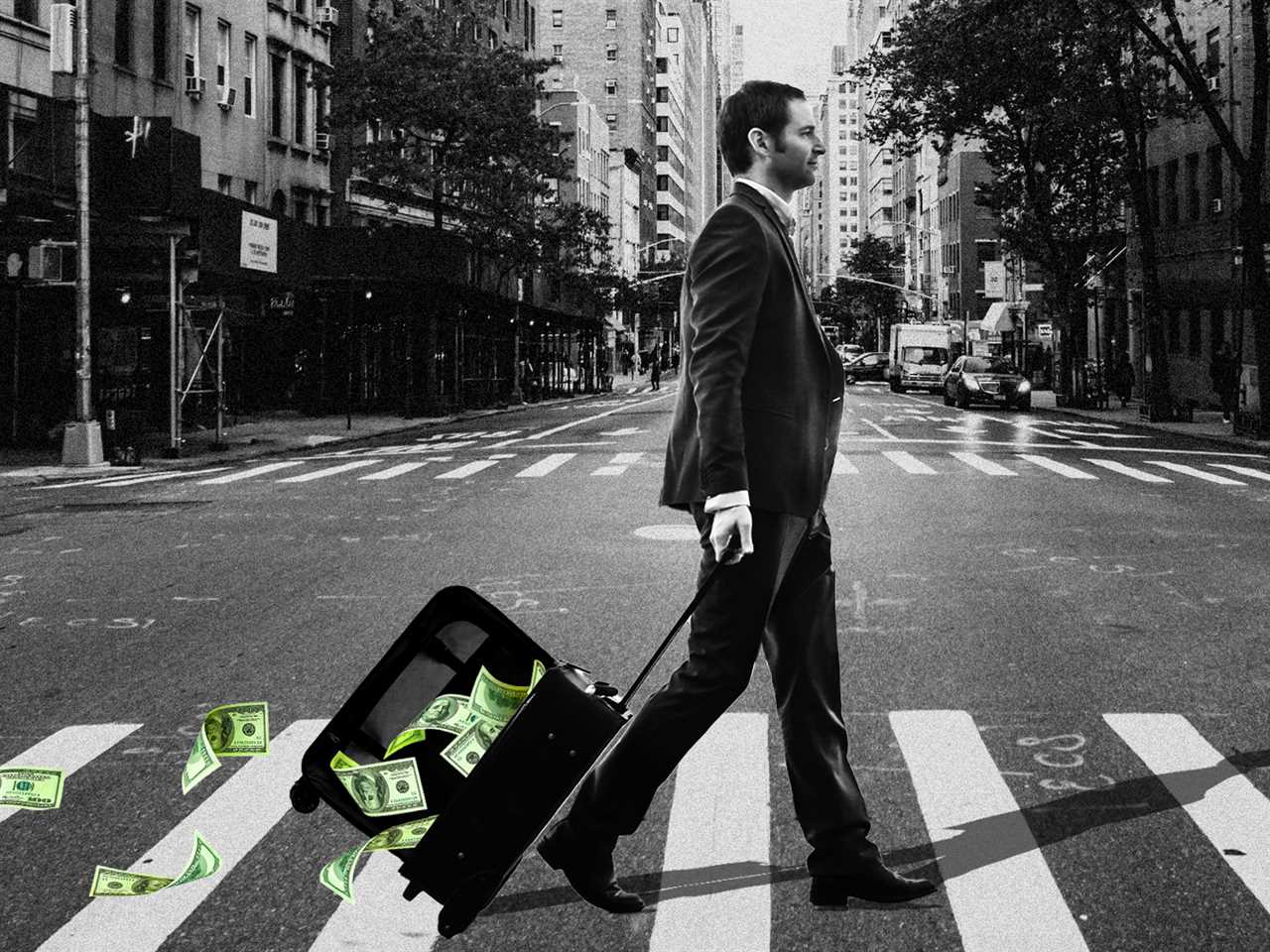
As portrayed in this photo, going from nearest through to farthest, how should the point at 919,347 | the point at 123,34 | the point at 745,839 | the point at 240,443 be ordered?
the point at 745,839, the point at 240,443, the point at 123,34, the point at 919,347

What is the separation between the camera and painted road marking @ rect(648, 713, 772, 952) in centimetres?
408

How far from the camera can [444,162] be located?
49.2 meters

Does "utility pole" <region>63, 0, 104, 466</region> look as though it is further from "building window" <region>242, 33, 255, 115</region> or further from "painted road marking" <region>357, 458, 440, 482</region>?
"building window" <region>242, 33, 255, 115</region>

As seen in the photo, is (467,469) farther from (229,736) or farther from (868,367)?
(868,367)

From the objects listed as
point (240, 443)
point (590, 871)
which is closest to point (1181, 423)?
point (240, 443)

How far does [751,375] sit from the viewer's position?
14.3 ft

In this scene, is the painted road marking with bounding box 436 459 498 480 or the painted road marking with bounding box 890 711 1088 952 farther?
Result: the painted road marking with bounding box 436 459 498 480

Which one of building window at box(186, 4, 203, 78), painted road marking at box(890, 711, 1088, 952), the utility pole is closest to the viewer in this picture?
painted road marking at box(890, 711, 1088, 952)

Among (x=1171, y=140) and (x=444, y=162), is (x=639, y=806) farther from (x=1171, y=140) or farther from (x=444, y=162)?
(x=1171, y=140)

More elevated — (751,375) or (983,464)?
(751,375)

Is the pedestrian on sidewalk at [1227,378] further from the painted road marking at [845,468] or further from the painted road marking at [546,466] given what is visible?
the painted road marking at [546,466]

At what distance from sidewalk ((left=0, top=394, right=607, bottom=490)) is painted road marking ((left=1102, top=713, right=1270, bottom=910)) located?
16.5 metres

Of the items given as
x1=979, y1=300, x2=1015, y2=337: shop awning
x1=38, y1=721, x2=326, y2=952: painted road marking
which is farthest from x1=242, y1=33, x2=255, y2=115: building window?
x1=979, y1=300, x2=1015, y2=337: shop awning

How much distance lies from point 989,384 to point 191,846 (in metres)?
44.5
